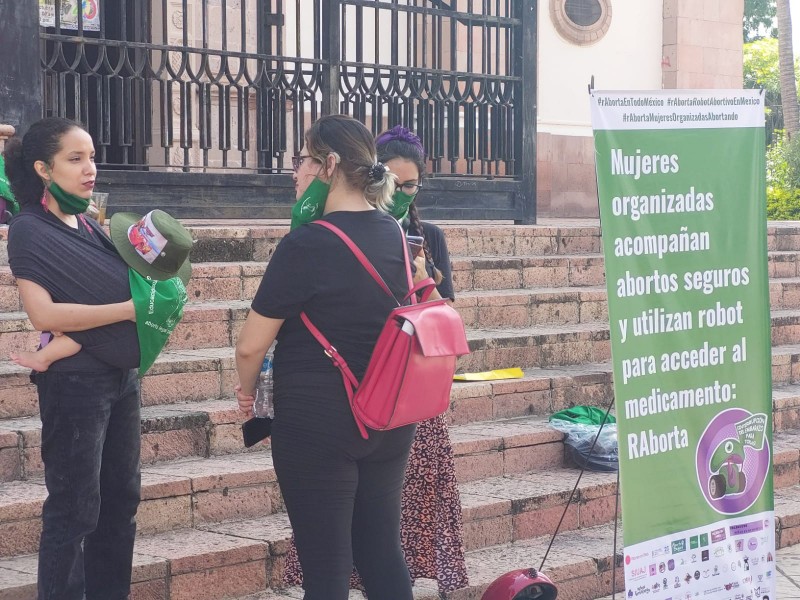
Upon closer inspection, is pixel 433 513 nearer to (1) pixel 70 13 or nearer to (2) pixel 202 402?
(2) pixel 202 402

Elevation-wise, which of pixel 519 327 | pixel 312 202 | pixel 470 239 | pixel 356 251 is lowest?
pixel 519 327

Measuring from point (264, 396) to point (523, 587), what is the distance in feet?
4.32

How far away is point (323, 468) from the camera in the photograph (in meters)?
3.34

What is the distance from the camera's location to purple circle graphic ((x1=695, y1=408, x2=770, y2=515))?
174 inches

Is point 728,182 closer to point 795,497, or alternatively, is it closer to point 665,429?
point 665,429

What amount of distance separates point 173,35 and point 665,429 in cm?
575

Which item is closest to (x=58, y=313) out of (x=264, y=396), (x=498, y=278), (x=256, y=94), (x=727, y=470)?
(x=264, y=396)

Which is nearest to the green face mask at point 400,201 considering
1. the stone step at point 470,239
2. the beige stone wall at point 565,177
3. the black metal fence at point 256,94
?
the stone step at point 470,239

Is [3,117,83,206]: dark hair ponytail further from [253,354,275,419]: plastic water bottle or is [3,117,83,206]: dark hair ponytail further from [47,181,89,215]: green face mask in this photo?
[253,354,275,419]: plastic water bottle

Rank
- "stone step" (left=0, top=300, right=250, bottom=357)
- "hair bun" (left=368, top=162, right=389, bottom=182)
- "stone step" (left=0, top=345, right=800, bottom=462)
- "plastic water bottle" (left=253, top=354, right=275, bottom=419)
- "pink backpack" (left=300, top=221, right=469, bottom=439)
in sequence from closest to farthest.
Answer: "pink backpack" (left=300, top=221, right=469, bottom=439), "hair bun" (left=368, top=162, right=389, bottom=182), "plastic water bottle" (left=253, top=354, right=275, bottom=419), "stone step" (left=0, top=345, right=800, bottom=462), "stone step" (left=0, top=300, right=250, bottom=357)

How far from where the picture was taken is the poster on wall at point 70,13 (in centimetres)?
757

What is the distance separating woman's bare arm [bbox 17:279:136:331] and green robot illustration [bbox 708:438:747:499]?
2.15 meters

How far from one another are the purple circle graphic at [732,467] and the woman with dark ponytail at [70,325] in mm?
1972

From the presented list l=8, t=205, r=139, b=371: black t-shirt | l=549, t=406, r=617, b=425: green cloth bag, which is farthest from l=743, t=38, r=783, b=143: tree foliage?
l=8, t=205, r=139, b=371: black t-shirt
